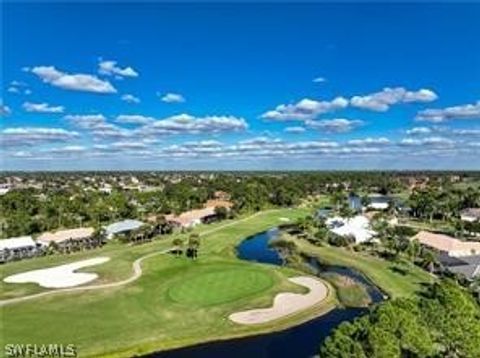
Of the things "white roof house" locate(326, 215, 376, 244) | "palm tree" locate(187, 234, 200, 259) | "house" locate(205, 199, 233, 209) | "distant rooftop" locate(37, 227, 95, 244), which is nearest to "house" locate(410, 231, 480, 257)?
"white roof house" locate(326, 215, 376, 244)

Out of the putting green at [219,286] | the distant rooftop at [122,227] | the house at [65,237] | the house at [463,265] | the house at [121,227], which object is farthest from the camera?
the distant rooftop at [122,227]

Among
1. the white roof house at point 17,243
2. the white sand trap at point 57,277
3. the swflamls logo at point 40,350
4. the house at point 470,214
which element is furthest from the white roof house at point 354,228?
the swflamls logo at point 40,350

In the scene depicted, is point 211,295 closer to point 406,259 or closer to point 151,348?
point 151,348

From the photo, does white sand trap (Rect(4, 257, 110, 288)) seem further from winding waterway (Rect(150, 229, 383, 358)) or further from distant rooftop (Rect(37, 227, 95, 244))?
winding waterway (Rect(150, 229, 383, 358))

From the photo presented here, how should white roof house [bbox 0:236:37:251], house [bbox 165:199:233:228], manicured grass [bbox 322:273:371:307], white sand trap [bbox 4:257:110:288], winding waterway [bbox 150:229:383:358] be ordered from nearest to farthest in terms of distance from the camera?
winding waterway [bbox 150:229:383:358] < manicured grass [bbox 322:273:371:307] < white sand trap [bbox 4:257:110:288] < white roof house [bbox 0:236:37:251] < house [bbox 165:199:233:228]

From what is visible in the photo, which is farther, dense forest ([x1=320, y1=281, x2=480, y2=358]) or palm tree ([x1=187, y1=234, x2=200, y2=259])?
palm tree ([x1=187, y1=234, x2=200, y2=259])

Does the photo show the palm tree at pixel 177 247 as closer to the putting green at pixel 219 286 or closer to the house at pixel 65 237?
the putting green at pixel 219 286
